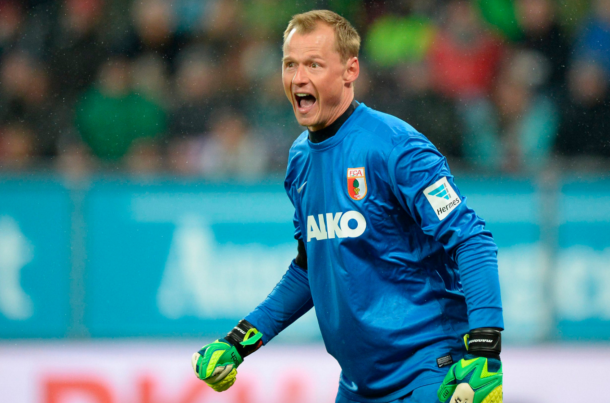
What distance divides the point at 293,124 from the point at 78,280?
8.44ft

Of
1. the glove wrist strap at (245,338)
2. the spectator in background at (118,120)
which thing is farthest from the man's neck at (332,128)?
the spectator in background at (118,120)

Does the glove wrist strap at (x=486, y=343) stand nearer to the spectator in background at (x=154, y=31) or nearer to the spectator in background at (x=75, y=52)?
the spectator in background at (x=75, y=52)

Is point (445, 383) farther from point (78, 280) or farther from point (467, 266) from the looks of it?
point (78, 280)

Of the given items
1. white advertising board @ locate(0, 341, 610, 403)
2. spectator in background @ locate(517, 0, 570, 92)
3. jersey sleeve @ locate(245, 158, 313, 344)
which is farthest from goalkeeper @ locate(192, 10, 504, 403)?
spectator in background @ locate(517, 0, 570, 92)

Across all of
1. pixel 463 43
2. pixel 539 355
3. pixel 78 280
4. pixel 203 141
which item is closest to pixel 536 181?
pixel 539 355

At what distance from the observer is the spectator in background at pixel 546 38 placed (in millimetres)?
8367

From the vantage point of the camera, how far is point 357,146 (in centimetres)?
320

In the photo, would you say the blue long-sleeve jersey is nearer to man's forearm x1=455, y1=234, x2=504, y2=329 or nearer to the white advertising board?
man's forearm x1=455, y1=234, x2=504, y2=329

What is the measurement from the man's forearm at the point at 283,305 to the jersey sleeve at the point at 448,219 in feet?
2.51

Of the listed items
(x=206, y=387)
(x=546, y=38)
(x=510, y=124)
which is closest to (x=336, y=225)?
(x=206, y=387)

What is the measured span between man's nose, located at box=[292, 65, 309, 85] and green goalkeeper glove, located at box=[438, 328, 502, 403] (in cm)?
109

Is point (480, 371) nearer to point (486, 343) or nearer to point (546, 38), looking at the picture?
point (486, 343)

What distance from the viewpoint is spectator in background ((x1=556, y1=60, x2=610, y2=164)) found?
7812 millimetres

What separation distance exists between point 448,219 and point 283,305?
98cm
